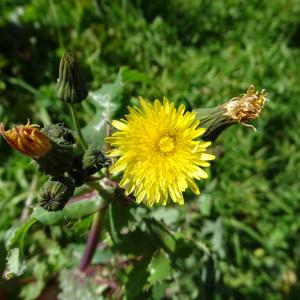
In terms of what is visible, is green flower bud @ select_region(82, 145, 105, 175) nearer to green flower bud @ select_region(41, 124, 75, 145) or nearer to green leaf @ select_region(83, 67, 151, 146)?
green flower bud @ select_region(41, 124, 75, 145)

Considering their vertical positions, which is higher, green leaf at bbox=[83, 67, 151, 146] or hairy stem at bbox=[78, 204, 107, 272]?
green leaf at bbox=[83, 67, 151, 146]

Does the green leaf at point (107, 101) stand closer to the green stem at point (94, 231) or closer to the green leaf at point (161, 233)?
the green stem at point (94, 231)

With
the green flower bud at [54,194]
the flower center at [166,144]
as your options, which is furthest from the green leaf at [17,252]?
the flower center at [166,144]

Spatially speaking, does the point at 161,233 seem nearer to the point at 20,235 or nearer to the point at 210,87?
the point at 20,235

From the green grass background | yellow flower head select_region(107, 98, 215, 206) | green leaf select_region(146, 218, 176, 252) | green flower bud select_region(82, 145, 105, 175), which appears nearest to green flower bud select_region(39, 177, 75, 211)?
green flower bud select_region(82, 145, 105, 175)

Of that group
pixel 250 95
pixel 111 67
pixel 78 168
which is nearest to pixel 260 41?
pixel 111 67
